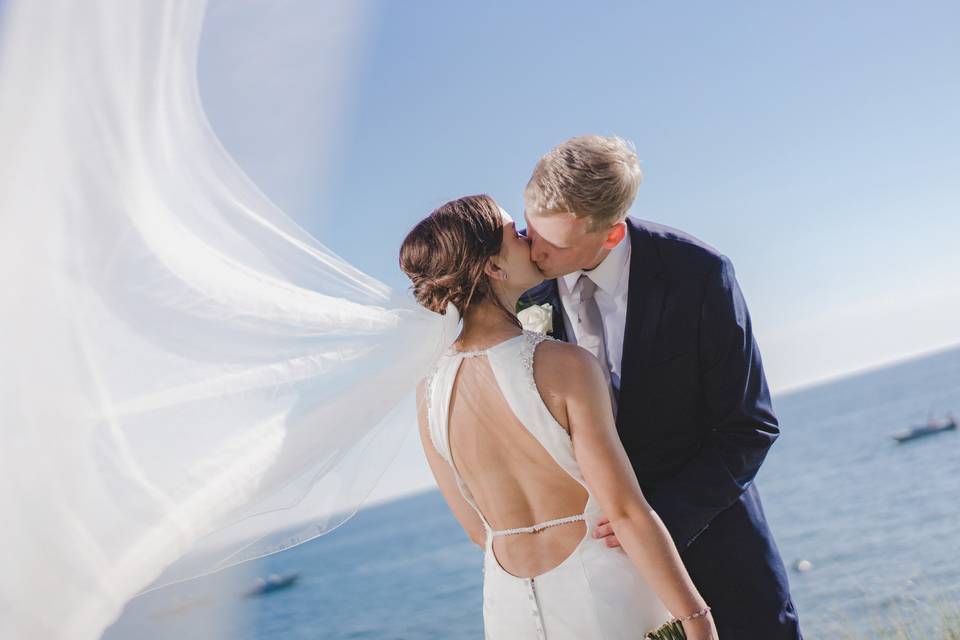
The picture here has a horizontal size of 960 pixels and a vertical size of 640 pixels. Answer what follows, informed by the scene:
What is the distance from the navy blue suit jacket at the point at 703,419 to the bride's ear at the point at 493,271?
1.92 ft

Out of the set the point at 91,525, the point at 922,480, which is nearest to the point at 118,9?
the point at 91,525

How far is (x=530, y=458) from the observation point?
2.27m

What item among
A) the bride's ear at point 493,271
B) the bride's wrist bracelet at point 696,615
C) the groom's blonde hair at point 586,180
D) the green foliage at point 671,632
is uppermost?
the groom's blonde hair at point 586,180

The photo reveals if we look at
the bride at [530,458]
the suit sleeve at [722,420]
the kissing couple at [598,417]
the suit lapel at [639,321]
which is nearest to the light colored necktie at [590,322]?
the kissing couple at [598,417]

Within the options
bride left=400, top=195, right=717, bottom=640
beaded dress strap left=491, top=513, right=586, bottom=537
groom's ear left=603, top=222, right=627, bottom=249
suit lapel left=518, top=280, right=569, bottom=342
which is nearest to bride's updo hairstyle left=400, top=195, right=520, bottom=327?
bride left=400, top=195, right=717, bottom=640

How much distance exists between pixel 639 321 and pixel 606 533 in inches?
30.5

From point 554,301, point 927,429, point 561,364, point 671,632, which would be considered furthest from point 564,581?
point 927,429

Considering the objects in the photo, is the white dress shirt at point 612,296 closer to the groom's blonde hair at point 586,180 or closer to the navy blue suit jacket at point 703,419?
the navy blue suit jacket at point 703,419

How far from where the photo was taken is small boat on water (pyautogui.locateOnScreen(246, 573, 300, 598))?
53.6 metres

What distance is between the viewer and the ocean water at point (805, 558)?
89.4 ft

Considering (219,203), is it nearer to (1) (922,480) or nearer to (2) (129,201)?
(2) (129,201)

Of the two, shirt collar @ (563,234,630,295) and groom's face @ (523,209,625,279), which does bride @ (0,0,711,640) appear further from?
shirt collar @ (563,234,630,295)

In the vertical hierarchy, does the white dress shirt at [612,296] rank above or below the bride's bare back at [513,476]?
above

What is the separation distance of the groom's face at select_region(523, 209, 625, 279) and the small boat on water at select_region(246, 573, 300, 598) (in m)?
54.6
